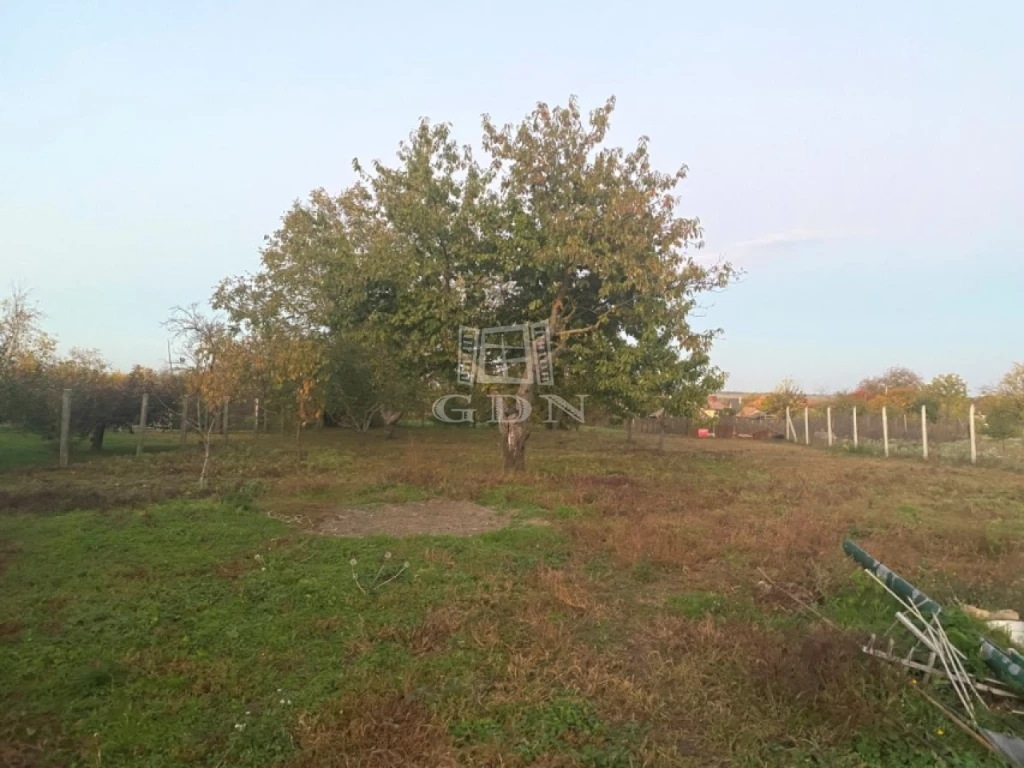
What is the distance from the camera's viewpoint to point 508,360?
12.5 metres

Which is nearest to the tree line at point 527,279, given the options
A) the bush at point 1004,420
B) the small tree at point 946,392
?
the bush at point 1004,420

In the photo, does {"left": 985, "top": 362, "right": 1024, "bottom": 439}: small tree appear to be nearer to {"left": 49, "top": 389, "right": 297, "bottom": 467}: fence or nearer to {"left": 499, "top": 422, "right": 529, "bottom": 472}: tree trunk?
{"left": 499, "top": 422, "right": 529, "bottom": 472}: tree trunk

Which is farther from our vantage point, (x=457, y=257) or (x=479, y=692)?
(x=457, y=257)

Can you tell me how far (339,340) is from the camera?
1778 cm

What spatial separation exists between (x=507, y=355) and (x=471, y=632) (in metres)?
8.58

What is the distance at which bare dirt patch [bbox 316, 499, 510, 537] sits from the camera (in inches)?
283

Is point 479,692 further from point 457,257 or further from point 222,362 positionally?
point 457,257

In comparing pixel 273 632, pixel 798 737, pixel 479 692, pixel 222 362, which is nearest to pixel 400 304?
pixel 222 362

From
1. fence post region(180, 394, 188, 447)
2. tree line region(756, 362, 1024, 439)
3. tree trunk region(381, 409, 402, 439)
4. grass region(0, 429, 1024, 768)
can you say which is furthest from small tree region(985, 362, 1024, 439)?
fence post region(180, 394, 188, 447)

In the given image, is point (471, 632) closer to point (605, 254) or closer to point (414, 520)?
point (414, 520)

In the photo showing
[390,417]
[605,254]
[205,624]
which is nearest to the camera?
[205,624]

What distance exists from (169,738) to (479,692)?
142cm

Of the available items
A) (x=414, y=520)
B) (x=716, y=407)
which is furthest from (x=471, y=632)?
(x=716, y=407)

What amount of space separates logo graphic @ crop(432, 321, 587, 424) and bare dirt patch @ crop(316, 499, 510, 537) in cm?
351
